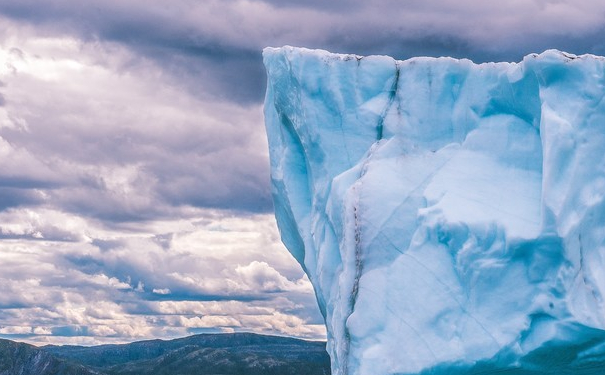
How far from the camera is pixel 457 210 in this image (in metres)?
16.8

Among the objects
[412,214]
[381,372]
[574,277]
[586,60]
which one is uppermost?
[586,60]

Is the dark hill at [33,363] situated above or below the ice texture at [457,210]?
above

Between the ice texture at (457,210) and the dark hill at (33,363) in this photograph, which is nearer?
the ice texture at (457,210)

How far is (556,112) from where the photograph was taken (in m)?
16.5

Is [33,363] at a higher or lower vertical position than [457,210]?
higher

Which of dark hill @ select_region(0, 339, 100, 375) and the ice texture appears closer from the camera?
the ice texture

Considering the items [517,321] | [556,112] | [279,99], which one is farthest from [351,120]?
[517,321]

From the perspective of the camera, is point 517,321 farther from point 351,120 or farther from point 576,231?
point 351,120

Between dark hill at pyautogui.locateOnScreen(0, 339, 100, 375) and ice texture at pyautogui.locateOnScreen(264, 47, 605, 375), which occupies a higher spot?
dark hill at pyautogui.locateOnScreen(0, 339, 100, 375)

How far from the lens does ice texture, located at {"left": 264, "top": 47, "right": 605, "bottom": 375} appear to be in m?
15.9

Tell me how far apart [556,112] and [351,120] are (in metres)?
4.67

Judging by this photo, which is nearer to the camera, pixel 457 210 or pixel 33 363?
pixel 457 210

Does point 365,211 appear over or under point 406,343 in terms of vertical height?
over

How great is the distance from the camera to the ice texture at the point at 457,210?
15891 millimetres
